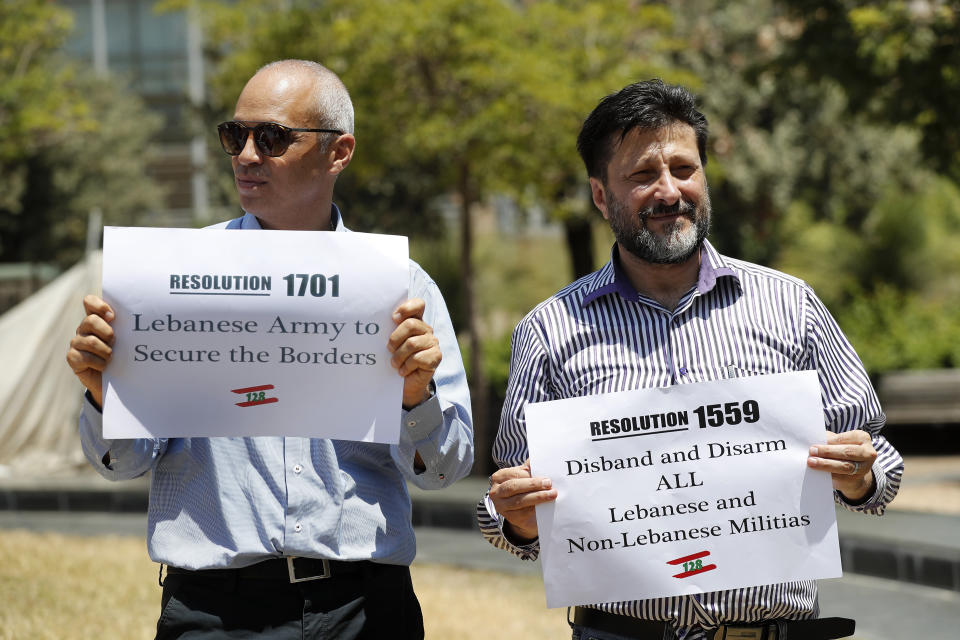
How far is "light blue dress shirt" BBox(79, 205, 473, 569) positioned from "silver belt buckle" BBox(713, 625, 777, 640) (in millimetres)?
650

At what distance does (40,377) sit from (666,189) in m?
12.7

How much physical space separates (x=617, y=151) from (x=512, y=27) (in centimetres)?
1036

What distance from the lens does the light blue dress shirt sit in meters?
2.60

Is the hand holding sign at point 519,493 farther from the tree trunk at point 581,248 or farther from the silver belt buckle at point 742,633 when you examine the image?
the tree trunk at point 581,248

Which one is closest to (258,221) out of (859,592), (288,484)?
(288,484)

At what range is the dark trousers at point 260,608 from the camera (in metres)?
2.61

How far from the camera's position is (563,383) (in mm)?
2715

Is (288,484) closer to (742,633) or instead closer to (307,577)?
(307,577)

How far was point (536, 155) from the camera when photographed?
41.2ft

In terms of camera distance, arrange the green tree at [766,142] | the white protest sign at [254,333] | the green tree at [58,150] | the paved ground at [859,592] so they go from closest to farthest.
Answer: the white protest sign at [254,333] < the paved ground at [859,592] < the green tree at [58,150] < the green tree at [766,142]

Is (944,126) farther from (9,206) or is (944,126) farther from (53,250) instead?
(53,250)

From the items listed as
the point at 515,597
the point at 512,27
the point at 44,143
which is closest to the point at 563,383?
the point at 515,597

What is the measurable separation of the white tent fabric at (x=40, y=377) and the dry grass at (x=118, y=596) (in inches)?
239

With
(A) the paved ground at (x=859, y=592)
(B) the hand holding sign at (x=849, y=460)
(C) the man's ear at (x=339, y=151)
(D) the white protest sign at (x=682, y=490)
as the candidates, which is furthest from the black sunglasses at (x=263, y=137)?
(A) the paved ground at (x=859, y=592)
